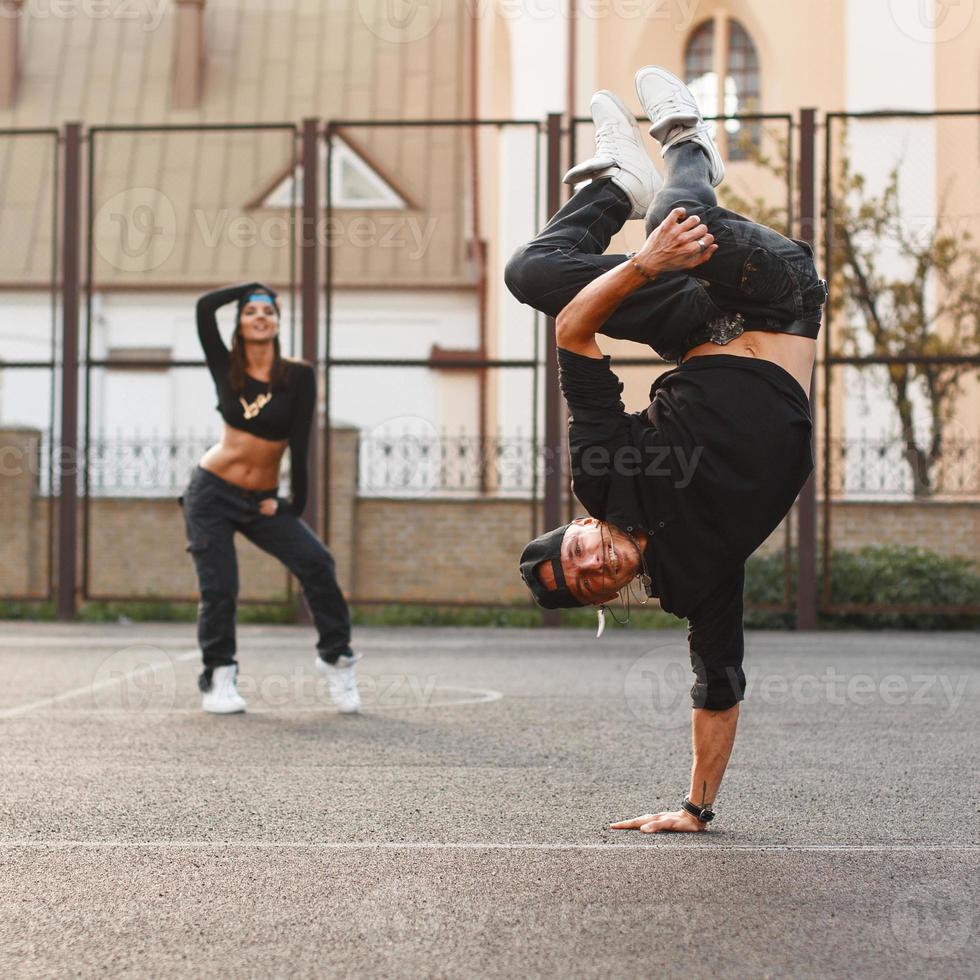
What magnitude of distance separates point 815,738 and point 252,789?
261cm

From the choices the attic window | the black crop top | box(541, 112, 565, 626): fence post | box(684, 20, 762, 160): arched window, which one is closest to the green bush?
box(541, 112, 565, 626): fence post

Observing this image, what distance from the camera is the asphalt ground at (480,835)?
122 inches

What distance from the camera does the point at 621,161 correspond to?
425 cm

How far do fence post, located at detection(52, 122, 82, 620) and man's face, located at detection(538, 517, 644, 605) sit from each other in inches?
422

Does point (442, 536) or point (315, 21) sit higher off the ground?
point (315, 21)

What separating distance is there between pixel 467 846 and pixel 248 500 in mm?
3332

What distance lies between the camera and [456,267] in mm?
26375

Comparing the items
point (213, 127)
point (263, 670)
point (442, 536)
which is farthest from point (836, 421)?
point (263, 670)

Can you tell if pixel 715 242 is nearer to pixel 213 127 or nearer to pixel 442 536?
pixel 213 127

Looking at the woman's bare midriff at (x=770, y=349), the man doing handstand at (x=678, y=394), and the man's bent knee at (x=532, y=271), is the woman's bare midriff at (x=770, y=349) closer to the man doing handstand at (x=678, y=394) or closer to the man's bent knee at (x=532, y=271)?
the man doing handstand at (x=678, y=394)

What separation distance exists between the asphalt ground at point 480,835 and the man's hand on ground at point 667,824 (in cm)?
6

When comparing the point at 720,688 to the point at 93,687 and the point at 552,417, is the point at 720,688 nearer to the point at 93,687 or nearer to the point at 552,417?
the point at 93,687

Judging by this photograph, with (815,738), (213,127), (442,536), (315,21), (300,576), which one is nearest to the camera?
(815,738)

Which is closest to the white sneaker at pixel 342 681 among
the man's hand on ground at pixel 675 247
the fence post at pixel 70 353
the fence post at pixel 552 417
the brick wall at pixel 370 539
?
the man's hand on ground at pixel 675 247
